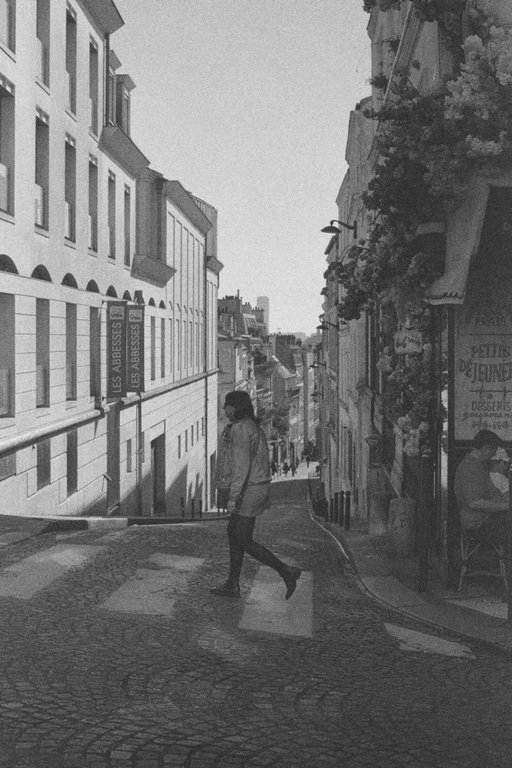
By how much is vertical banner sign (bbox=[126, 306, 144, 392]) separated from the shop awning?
63.6 feet

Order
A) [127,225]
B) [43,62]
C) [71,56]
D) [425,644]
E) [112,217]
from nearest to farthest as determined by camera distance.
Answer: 1. [425,644]
2. [43,62]
3. [71,56]
4. [112,217]
5. [127,225]

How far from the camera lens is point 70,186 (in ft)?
78.0

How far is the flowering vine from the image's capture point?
8.20 meters

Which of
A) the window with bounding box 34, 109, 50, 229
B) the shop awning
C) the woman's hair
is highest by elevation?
the window with bounding box 34, 109, 50, 229

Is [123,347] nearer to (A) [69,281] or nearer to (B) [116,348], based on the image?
(B) [116,348]

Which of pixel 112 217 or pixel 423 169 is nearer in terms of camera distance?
pixel 423 169

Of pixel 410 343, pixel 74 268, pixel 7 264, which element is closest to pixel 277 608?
pixel 410 343

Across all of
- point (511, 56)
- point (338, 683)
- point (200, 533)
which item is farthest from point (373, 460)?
point (338, 683)

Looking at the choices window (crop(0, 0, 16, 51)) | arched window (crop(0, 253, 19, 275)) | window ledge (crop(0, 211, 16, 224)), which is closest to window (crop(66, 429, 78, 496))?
arched window (crop(0, 253, 19, 275))

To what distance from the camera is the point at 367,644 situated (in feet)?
23.0

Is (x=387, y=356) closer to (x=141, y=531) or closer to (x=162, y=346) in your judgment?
(x=141, y=531)

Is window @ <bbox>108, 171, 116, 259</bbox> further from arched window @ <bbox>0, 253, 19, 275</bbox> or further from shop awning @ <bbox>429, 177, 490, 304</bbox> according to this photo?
shop awning @ <bbox>429, 177, 490, 304</bbox>

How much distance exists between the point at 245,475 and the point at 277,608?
44.6 inches

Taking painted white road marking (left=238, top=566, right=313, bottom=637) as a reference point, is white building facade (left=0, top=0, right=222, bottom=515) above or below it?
above
